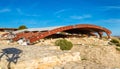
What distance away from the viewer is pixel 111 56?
2308 cm

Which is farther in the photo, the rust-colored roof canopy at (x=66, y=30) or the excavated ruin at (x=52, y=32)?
the excavated ruin at (x=52, y=32)

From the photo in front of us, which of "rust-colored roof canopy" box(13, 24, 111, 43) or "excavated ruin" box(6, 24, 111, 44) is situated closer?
"rust-colored roof canopy" box(13, 24, 111, 43)

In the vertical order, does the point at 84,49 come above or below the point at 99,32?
below

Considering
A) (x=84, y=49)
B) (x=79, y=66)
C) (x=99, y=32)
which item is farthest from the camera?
(x=99, y=32)

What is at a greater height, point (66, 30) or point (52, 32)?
point (66, 30)

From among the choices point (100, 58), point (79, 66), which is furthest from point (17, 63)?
point (100, 58)

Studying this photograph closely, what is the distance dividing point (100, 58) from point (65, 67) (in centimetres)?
1154

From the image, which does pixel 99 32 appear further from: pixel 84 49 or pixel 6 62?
pixel 6 62

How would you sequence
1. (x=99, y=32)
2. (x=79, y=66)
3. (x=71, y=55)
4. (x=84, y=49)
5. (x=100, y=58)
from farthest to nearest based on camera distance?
(x=99, y=32) → (x=84, y=49) → (x=100, y=58) → (x=71, y=55) → (x=79, y=66)

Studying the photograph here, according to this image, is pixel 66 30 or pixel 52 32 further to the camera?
pixel 66 30

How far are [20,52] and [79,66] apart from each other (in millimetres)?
4339

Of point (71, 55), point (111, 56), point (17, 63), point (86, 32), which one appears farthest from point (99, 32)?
point (17, 63)

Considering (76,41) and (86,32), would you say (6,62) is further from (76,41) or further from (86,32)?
(86,32)

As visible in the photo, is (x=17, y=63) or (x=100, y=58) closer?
(x=17, y=63)
